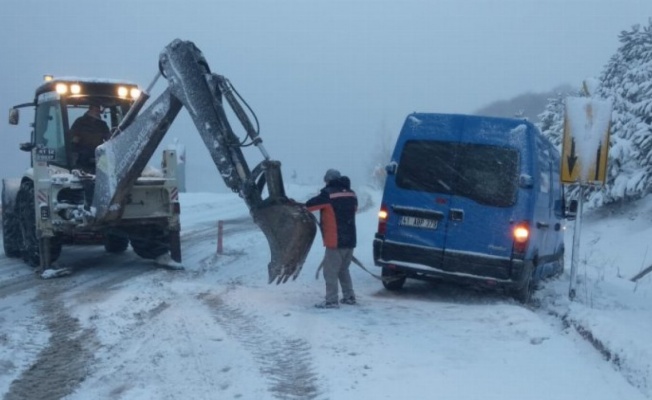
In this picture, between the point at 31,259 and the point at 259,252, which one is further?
the point at 259,252

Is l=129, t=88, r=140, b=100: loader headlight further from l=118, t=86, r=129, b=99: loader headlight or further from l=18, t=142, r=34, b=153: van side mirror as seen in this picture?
l=18, t=142, r=34, b=153: van side mirror

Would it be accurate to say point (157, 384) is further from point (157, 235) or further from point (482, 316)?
point (157, 235)

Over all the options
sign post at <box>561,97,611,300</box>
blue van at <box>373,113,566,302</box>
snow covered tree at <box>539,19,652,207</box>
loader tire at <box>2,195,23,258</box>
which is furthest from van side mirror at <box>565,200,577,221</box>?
snow covered tree at <box>539,19,652,207</box>

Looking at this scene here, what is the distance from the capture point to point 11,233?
1334cm

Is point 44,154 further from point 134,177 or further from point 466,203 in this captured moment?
point 466,203

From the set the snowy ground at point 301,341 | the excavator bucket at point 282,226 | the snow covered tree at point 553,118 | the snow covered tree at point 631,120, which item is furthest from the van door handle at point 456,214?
the snow covered tree at point 553,118

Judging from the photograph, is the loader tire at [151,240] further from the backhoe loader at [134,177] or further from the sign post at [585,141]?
the sign post at [585,141]

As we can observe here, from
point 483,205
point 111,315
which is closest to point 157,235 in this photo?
point 111,315

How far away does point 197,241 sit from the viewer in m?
16.9

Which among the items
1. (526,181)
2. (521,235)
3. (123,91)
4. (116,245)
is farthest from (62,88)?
(521,235)

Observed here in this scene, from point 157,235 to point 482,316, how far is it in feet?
20.8

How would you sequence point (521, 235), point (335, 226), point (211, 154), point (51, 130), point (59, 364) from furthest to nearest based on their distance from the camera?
point (51, 130) → point (521, 235) → point (211, 154) → point (335, 226) → point (59, 364)

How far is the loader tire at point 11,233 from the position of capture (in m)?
13.1

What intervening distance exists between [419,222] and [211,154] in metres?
2.98
